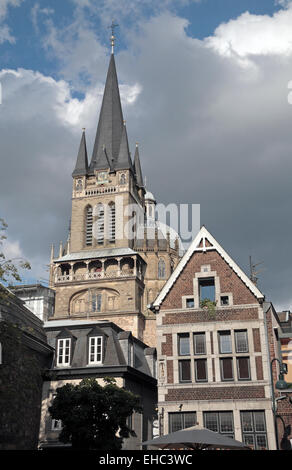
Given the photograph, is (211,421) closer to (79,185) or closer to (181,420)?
(181,420)

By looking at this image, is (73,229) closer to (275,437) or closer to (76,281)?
(76,281)

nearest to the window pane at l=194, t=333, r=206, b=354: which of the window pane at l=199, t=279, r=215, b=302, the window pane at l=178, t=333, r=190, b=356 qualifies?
the window pane at l=178, t=333, r=190, b=356

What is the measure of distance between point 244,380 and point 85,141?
60.6m

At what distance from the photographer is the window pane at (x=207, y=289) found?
2800cm

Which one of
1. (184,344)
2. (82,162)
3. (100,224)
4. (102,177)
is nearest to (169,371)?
(184,344)

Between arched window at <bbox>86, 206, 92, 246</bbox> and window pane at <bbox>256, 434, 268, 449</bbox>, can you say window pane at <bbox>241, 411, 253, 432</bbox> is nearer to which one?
window pane at <bbox>256, 434, 268, 449</bbox>

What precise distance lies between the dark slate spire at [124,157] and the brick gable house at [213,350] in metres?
45.6

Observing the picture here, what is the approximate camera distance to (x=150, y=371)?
3381cm

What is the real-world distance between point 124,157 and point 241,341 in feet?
170

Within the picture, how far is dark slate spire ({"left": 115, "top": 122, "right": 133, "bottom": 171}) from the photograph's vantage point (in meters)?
73.2

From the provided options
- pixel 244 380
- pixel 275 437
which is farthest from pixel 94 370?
pixel 275 437

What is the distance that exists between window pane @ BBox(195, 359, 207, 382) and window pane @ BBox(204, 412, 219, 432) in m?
1.69

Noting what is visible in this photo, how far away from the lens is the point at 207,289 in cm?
2831

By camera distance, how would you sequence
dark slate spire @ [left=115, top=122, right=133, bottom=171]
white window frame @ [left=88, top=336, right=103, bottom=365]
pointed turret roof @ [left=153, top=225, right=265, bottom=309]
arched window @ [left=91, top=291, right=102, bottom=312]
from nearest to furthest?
pointed turret roof @ [left=153, top=225, right=265, bottom=309] < white window frame @ [left=88, top=336, right=103, bottom=365] < arched window @ [left=91, top=291, right=102, bottom=312] < dark slate spire @ [left=115, top=122, right=133, bottom=171]
